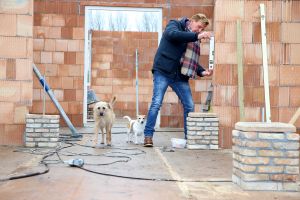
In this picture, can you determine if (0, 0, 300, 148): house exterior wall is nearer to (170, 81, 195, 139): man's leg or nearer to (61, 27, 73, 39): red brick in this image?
(170, 81, 195, 139): man's leg

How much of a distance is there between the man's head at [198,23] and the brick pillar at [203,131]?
1.01 meters

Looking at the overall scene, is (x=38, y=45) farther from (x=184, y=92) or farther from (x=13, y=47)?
(x=184, y=92)

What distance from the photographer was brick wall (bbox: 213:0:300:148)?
5477 millimetres

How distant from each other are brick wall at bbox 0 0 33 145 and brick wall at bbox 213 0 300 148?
2298 mm

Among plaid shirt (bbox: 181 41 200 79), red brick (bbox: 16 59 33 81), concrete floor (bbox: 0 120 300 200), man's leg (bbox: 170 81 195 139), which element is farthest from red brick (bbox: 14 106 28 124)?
plaid shirt (bbox: 181 41 200 79)

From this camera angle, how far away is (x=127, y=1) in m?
8.62

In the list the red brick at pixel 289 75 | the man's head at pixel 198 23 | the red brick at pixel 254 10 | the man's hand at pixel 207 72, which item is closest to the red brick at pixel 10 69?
the man's head at pixel 198 23

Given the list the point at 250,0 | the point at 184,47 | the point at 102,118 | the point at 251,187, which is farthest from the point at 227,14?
the point at 251,187

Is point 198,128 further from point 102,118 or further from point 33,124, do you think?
point 33,124

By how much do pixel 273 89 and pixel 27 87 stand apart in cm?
298

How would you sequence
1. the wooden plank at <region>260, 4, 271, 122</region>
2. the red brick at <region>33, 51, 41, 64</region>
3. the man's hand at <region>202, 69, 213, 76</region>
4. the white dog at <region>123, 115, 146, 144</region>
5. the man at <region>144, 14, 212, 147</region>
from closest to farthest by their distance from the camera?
the wooden plank at <region>260, 4, 271, 122</region>
the man at <region>144, 14, 212, 147</region>
the man's hand at <region>202, 69, 213, 76</region>
the white dog at <region>123, 115, 146, 144</region>
the red brick at <region>33, 51, 41, 64</region>

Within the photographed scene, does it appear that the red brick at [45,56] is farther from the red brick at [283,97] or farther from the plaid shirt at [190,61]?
the red brick at [283,97]

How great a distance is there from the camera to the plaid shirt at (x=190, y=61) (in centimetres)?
549

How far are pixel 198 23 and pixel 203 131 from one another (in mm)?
1287
